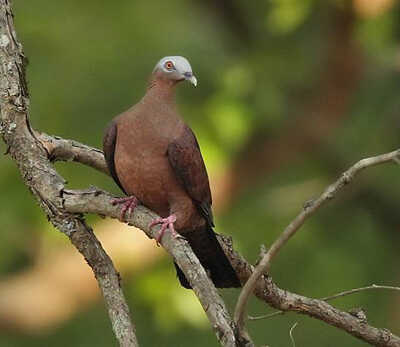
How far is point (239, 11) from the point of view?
11.9 m

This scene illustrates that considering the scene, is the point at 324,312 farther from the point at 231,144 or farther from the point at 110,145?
the point at 231,144

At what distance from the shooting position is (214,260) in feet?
19.1

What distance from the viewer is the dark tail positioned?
578cm

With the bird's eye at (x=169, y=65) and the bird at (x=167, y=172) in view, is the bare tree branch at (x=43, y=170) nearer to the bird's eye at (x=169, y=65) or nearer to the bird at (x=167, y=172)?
the bird at (x=167, y=172)

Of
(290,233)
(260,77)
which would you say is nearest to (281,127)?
(260,77)

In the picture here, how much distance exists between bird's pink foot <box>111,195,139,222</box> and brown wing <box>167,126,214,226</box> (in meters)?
0.37

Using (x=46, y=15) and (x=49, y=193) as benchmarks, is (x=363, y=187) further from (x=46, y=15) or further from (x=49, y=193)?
(x=49, y=193)

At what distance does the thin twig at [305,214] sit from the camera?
4.07 meters

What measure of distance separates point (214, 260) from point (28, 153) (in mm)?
1085

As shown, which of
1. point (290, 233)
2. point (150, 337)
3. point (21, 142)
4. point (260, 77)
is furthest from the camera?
point (150, 337)

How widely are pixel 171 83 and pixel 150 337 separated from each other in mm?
4839

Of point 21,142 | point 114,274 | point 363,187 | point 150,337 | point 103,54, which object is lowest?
point 150,337

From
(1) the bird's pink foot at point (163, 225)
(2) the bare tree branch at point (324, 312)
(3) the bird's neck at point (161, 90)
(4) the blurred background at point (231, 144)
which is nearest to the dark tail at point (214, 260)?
(1) the bird's pink foot at point (163, 225)

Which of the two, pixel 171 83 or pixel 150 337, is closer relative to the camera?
pixel 171 83
